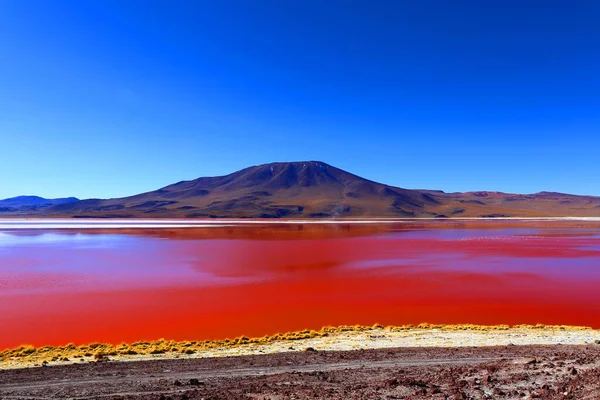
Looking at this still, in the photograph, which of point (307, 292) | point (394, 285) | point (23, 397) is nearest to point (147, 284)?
point (307, 292)

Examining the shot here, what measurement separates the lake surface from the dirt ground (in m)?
4.21

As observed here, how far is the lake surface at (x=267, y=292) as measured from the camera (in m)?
15.0

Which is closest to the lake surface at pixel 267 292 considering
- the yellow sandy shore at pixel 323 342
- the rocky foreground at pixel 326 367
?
the yellow sandy shore at pixel 323 342

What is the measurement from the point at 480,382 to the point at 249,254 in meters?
28.0

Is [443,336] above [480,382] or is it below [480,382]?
→ below

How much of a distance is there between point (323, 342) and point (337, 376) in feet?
12.5

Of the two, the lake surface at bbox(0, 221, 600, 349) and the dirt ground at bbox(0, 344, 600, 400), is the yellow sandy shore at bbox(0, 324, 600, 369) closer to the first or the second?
the dirt ground at bbox(0, 344, 600, 400)

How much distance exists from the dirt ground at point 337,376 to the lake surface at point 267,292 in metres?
4.21

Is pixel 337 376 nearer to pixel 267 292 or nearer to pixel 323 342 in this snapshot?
pixel 323 342

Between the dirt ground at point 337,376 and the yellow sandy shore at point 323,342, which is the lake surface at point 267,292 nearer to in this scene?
the yellow sandy shore at point 323,342

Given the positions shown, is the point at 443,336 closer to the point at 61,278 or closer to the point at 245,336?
the point at 245,336

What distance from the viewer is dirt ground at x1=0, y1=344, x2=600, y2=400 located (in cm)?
724

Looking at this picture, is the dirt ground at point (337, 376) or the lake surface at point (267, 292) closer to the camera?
the dirt ground at point (337, 376)

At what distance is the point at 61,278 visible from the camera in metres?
23.1
